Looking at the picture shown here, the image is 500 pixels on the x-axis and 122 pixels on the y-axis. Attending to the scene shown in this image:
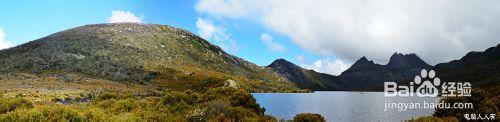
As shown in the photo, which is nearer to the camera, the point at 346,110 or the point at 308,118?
the point at 308,118

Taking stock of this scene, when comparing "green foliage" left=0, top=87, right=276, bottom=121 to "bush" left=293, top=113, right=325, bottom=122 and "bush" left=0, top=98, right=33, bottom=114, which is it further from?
"bush" left=293, top=113, right=325, bottom=122

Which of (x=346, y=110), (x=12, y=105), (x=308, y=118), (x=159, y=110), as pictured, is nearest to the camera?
(x=308, y=118)

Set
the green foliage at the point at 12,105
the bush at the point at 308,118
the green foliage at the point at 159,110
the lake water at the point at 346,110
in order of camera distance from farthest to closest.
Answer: the lake water at the point at 346,110 < the green foliage at the point at 12,105 < the bush at the point at 308,118 < the green foliage at the point at 159,110

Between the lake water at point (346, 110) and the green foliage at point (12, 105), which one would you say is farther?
the lake water at point (346, 110)

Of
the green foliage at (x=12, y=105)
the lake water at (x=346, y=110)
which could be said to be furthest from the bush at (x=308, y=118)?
the lake water at (x=346, y=110)

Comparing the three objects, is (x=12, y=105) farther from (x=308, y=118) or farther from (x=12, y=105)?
(x=308, y=118)

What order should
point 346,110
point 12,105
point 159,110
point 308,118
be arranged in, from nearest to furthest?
1. point 308,118
2. point 12,105
3. point 159,110
4. point 346,110

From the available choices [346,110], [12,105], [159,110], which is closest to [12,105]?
[12,105]

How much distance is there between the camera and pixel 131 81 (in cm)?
16250

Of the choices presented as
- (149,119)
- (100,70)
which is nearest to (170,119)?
(149,119)

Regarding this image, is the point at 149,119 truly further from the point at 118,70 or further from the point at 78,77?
the point at 118,70

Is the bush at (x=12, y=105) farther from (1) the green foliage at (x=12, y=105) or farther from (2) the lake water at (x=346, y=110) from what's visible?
(2) the lake water at (x=346, y=110)

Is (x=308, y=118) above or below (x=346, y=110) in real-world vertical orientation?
below

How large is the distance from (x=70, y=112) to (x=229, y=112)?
1047cm
